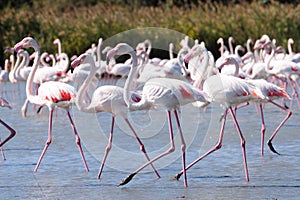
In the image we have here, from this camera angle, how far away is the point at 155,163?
7465 millimetres

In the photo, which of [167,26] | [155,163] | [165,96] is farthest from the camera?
[167,26]

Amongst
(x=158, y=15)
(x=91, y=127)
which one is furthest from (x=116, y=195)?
(x=158, y=15)

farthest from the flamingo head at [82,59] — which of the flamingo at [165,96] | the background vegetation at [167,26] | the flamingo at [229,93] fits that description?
the background vegetation at [167,26]

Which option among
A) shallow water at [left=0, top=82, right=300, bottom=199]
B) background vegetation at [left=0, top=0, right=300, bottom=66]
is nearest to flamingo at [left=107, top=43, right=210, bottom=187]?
shallow water at [left=0, top=82, right=300, bottom=199]

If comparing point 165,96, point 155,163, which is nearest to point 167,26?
point 155,163

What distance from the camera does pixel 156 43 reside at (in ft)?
68.1

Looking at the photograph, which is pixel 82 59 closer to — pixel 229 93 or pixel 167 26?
pixel 229 93

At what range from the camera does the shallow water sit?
6.20m

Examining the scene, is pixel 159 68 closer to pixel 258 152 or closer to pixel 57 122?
pixel 57 122

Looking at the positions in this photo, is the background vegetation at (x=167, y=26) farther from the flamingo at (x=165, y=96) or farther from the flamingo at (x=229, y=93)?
the flamingo at (x=165, y=96)

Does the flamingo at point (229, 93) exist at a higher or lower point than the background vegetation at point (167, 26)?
lower

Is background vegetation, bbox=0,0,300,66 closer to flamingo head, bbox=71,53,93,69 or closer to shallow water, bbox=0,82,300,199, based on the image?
shallow water, bbox=0,82,300,199

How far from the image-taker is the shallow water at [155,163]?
6.20 m

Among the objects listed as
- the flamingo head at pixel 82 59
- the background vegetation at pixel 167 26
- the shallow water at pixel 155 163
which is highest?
the background vegetation at pixel 167 26
